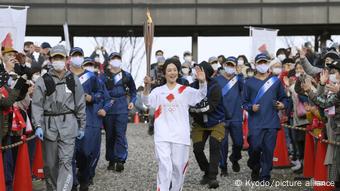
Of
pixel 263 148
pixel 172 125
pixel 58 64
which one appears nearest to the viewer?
pixel 172 125

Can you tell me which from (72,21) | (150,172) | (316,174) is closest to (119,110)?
(150,172)

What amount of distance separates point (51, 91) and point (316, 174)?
397cm

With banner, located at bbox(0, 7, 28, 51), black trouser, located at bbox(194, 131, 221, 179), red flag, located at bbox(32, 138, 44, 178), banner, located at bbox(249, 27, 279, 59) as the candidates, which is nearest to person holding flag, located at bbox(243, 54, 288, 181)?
black trouser, located at bbox(194, 131, 221, 179)

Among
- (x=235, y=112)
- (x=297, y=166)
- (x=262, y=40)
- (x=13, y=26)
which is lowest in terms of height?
(x=297, y=166)

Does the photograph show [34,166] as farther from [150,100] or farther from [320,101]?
[320,101]

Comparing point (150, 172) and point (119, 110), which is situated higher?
point (119, 110)

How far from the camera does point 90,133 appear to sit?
9.77m

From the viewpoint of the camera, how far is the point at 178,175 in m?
8.11

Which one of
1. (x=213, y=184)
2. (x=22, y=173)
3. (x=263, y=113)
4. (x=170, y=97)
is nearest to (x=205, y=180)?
(x=213, y=184)

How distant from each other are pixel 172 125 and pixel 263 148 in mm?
2551

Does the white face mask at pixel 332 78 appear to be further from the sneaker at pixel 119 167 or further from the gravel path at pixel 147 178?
the sneaker at pixel 119 167

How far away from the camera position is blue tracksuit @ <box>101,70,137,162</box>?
37.5ft

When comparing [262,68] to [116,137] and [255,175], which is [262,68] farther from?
[116,137]

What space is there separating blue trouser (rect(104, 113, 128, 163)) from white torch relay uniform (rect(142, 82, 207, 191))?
3.24 metres
